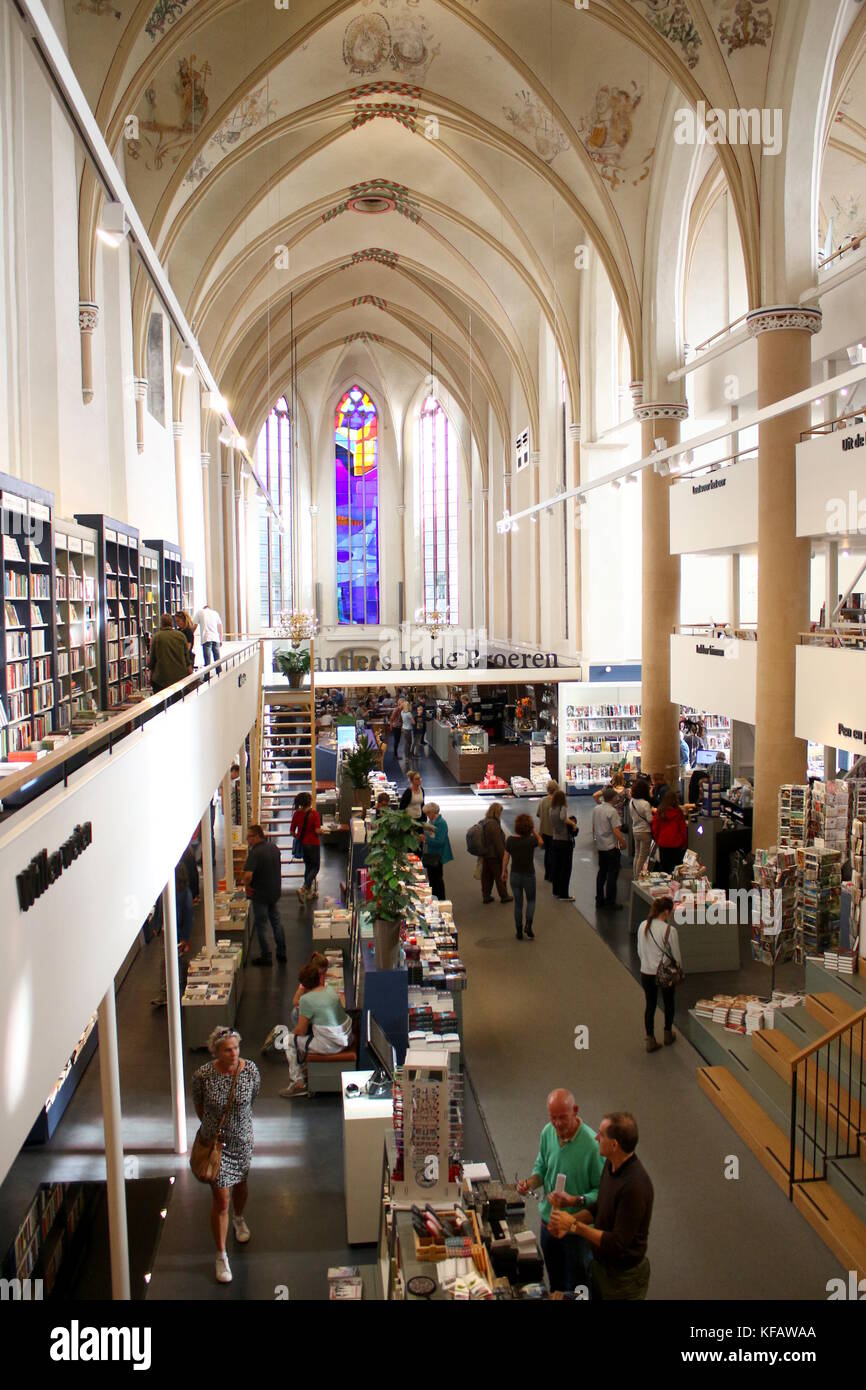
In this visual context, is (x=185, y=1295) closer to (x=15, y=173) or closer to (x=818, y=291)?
(x=15, y=173)

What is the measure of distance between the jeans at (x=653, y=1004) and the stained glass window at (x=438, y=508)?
3032cm

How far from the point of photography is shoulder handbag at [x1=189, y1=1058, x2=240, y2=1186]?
535 centimetres

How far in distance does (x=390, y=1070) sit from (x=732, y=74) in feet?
39.9

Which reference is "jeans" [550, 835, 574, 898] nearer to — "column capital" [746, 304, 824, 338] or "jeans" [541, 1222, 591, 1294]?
"column capital" [746, 304, 824, 338]

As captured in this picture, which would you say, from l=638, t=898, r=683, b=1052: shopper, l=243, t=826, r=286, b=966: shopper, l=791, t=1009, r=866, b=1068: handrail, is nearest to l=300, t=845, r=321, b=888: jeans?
l=243, t=826, r=286, b=966: shopper

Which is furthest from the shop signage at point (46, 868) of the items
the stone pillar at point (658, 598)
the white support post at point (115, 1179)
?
the stone pillar at point (658, 598)

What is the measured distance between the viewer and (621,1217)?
160 inches

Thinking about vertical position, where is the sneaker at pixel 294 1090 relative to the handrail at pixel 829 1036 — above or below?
below

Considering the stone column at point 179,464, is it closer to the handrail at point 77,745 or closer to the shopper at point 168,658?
the shopper at point 168,658

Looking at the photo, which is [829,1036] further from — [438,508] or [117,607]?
[438,508]

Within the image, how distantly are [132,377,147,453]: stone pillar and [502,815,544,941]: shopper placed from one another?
8283mm

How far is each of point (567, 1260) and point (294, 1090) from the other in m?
3.36

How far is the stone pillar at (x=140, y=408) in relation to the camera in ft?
49.1

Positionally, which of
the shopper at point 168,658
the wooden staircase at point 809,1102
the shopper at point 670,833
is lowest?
the wooden staircase at point 809,1102
